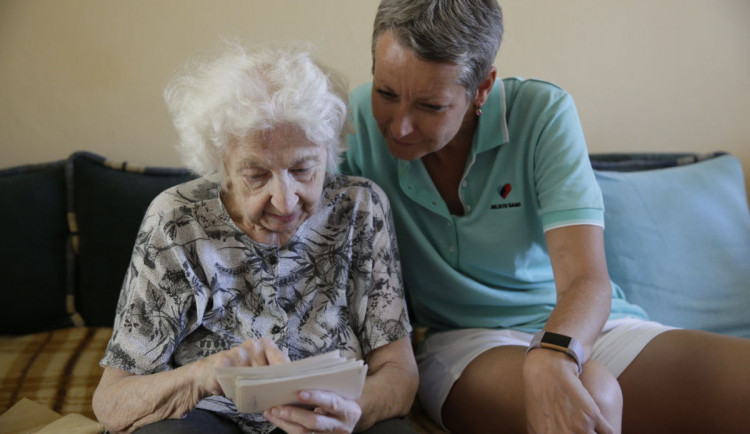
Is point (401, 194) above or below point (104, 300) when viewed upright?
above

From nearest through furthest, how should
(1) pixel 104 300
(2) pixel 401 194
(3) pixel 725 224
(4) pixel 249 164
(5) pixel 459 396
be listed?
(4) pixel 249 164 → (5) pixel 459 396 → (2) pixel 401 194 → (1) pixel 104 300 → (3) pixel 725 224

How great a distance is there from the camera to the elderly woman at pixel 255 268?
1.33m

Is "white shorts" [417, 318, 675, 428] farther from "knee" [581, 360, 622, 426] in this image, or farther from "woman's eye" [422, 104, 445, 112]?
"woman's eye" [422, 104, 445, 112]

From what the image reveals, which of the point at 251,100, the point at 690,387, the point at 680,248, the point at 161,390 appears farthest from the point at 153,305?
the point at 680,248

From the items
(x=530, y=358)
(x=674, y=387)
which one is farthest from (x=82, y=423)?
(x=674, y=387)

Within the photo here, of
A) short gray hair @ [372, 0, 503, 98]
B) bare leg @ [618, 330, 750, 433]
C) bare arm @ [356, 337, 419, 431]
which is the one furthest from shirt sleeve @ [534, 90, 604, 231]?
bare arm @ [356, 337, 419, 431]

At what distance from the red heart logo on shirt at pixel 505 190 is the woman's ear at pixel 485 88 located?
0.21 metres

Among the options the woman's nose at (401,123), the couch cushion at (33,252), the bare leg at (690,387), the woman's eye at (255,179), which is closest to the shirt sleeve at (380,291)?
the woman's nose at (401,123)

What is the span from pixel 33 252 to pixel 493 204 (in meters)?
1.34

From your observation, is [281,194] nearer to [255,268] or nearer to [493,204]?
[255,268]

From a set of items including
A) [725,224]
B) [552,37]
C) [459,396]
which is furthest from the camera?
[552,37]

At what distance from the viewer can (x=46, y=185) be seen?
2.04 m

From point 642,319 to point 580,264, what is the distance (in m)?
0.47

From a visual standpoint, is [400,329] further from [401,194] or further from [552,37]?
[552,37]
